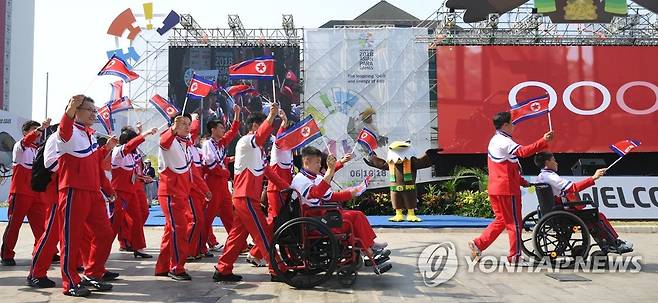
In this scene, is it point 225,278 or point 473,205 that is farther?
point 473,205

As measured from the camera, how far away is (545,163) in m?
5.88

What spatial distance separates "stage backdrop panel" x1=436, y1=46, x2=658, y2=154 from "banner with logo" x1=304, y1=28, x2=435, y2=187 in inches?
126

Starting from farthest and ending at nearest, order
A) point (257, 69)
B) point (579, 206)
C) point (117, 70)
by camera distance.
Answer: point (117, 70)
point (257, 69)
point (579, 206)

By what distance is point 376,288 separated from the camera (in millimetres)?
4398

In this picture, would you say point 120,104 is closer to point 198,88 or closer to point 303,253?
point 198,88

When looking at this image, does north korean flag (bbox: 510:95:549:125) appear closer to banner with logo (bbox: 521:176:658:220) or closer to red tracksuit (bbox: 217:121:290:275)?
red tracksuit (bbox: 217:121:290:275)

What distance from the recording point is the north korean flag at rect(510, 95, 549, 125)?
5953 millimetres

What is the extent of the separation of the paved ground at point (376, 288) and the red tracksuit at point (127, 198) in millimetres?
639

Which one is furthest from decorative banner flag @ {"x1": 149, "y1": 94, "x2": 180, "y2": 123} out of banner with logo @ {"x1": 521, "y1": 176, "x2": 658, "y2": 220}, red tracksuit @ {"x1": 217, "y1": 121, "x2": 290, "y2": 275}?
banner with logo @ {"x1": 521, "y1": 176, "x2": 658, "y2": 220}

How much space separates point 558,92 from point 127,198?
542 inches

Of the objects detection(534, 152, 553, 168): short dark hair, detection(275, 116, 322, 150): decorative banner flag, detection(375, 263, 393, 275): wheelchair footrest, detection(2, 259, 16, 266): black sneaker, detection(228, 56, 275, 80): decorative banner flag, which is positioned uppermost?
detection(228, 56, 275, 80): decorative banner flag

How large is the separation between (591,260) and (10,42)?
1802 inches

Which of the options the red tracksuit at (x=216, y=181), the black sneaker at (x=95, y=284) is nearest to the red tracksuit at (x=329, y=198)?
the black sneaker at (x=95, y=284)

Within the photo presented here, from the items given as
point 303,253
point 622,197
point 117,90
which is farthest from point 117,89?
point 622,197
